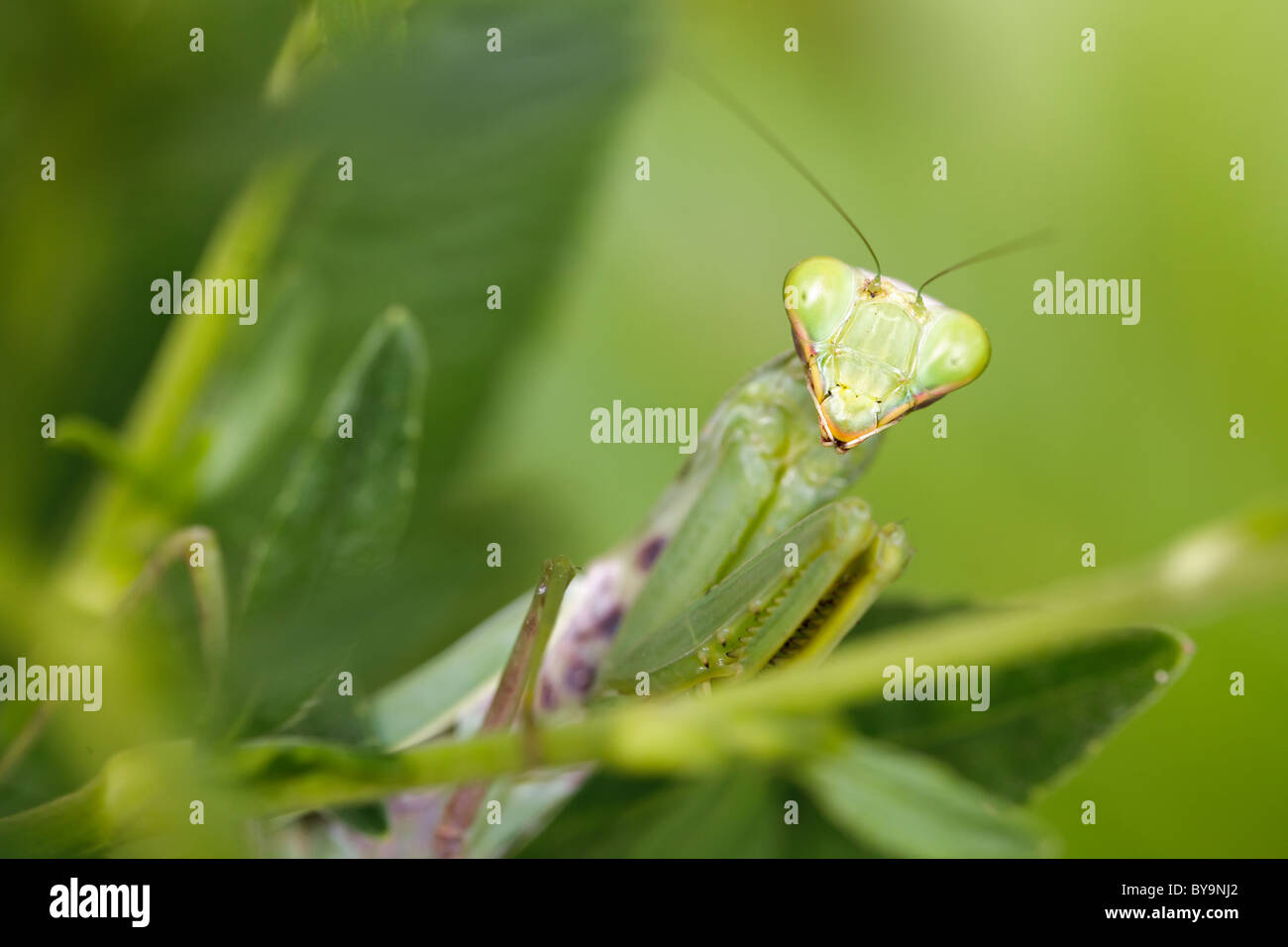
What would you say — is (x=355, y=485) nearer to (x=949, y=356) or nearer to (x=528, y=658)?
(x=528, y=658)

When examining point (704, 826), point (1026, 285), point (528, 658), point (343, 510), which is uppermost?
point (1026, 285)

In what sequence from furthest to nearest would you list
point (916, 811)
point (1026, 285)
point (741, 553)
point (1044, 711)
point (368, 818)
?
point (1026, 285), point (741, 553), point (1044, 711), point (368, 818), point (916, 811)

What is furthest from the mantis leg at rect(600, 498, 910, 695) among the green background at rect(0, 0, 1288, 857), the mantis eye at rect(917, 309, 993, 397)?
the green background at rect(0, 0, 1288, 857)

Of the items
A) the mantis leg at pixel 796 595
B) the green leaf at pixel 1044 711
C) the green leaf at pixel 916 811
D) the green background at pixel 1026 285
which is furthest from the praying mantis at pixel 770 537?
the green background at pixel 1026 285

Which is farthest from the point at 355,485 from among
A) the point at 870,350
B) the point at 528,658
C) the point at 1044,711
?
the point at 1044,711

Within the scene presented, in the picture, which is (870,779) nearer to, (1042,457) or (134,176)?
(134,176)

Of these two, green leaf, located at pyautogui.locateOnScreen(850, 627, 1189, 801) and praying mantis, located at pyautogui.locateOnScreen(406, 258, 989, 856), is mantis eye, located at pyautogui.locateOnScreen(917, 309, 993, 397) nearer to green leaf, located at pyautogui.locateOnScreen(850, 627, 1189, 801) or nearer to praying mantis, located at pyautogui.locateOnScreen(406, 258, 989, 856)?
praying mantis, located at pyautogui.locateOnScreen(406, 258, 989, 856)
